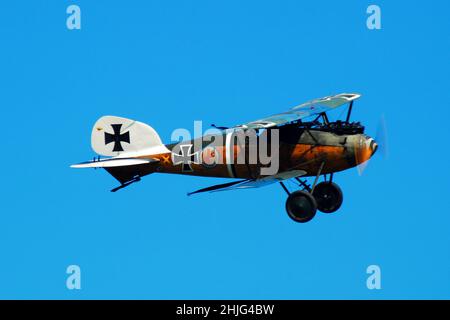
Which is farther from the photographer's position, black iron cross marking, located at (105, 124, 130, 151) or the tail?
black iron cross marking, located at (105, 124, 130, 151)

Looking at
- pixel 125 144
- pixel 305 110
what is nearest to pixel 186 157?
pixel 125 144

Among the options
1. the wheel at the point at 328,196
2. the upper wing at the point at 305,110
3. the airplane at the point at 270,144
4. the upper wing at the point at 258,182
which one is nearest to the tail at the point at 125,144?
the airplane at the point at 270,144

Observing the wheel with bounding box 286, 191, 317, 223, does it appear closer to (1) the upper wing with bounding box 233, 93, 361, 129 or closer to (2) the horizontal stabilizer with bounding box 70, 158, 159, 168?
(1) the upper wing with bounding box 233, 93, 361, 129

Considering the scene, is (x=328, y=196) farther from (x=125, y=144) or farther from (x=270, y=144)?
(x=125, y=144)

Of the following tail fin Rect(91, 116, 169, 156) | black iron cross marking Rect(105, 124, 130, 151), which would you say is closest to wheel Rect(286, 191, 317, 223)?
tail fin Rect(91, 116, 169, 156)

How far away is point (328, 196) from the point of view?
88.9ft

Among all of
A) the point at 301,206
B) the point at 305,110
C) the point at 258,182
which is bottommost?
the point at 301,206

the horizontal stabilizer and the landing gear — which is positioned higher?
the horizontal stabilizer

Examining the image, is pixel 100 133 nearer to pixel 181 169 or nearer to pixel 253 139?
pixel 181 169

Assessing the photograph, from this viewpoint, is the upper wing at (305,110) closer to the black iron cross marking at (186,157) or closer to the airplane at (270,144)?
the airplane at (270,144)

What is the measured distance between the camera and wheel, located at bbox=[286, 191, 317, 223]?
999 inches

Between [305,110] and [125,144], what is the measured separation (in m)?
4.59

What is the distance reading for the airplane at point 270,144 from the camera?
25969mm

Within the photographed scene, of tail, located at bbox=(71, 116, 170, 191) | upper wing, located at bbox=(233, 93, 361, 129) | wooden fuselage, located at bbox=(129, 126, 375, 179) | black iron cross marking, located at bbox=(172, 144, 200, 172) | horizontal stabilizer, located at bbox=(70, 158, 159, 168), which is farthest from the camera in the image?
tail, located at bbox=(71, 116, 170, 191)
